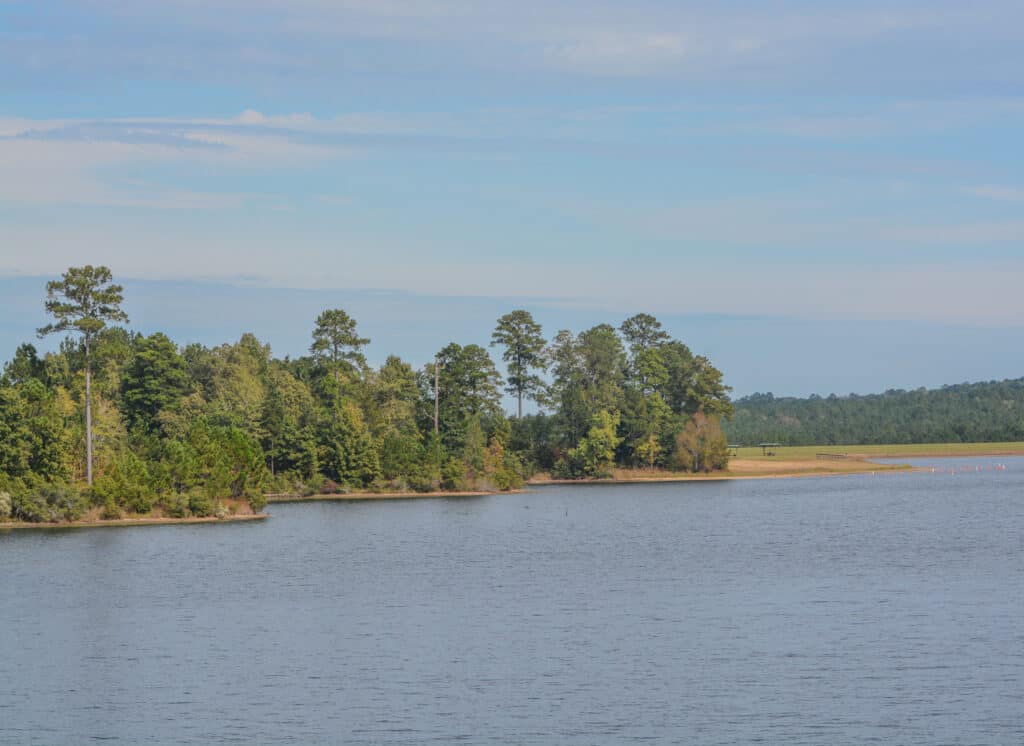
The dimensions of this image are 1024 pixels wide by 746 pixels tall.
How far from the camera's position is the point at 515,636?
152 feet

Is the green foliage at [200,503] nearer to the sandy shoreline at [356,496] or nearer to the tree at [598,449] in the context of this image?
the sandy shoreline at [356,496]

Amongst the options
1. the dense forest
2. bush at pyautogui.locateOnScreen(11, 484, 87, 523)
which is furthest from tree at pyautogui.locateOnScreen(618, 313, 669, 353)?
bush at pyautogui.locateOnScreen(11, 484, 87, 523)

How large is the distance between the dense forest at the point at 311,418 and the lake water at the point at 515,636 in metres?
7.61

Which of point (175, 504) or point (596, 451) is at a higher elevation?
point (596, 451)

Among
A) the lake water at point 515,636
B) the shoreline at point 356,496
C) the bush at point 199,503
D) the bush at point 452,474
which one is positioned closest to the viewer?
the lake water at point 515,636

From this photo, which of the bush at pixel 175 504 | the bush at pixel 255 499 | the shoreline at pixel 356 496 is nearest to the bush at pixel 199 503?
the bush at pixel 175 504

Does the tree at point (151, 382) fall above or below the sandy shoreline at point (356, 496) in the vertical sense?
above

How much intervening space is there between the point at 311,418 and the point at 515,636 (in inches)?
3174

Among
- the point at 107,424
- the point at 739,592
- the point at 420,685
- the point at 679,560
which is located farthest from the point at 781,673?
the point at 107,424

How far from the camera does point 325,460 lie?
414ft

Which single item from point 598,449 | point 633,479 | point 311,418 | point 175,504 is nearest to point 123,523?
point 175,504

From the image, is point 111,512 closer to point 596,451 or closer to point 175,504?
point 175,504

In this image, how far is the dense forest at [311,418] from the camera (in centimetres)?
9181

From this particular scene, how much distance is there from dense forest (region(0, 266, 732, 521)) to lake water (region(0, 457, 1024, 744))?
7615mm
